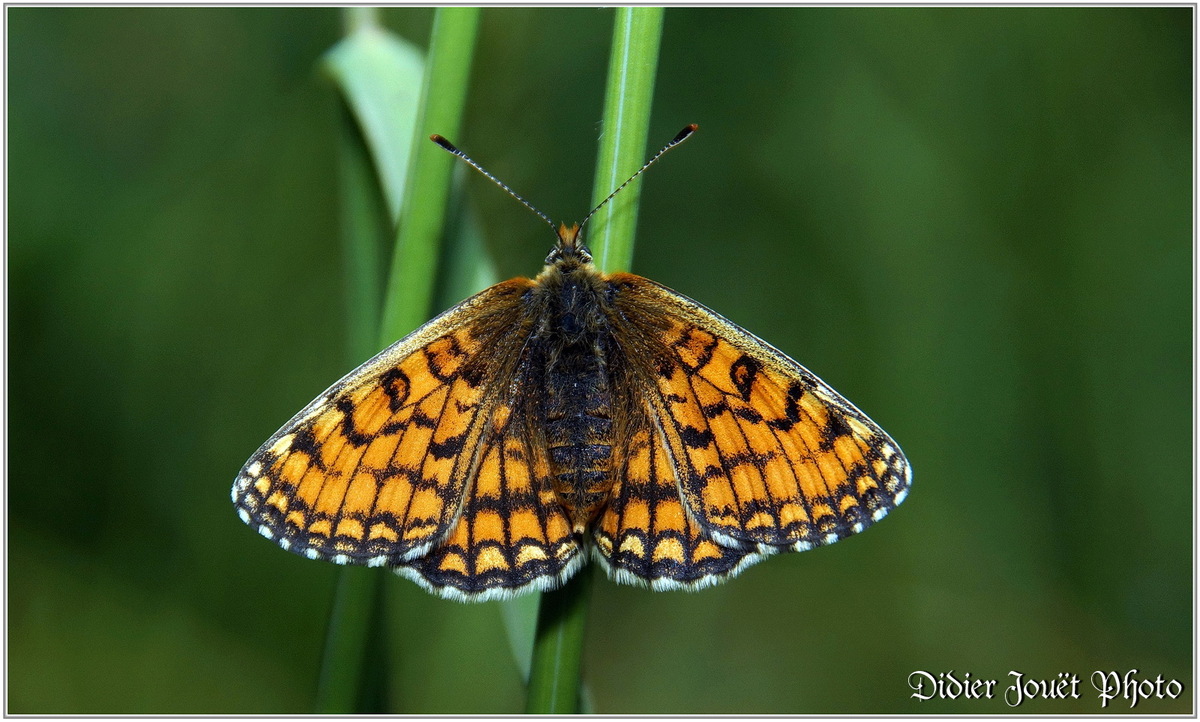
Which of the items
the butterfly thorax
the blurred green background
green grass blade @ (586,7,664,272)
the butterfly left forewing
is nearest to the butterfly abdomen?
the butterfly thorax

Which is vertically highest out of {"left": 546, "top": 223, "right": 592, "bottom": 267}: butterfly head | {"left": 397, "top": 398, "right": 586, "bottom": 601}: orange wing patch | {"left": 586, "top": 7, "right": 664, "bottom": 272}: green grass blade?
{"left": 586, "top": 7, "right": 664, "bottom": 272}: green grass blade

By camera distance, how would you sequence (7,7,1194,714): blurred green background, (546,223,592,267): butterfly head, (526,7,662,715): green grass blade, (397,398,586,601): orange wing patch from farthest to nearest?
1. (7,7,1194,714): blurred green background
2. (546,223,592,267): butterfly head
3. (397,398,586,601): orange wing patch
4. (526,7,662,715): green grass blade

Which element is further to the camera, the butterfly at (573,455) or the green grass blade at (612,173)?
the butterfly at (573,455)

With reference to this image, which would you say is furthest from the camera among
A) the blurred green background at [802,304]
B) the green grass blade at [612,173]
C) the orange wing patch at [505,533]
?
the blurred green background at [802,304]

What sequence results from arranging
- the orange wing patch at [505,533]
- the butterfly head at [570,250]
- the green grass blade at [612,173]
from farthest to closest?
the butterfly head at [570,250] < the orange wing patch at [505,533] < the green grass blade at [612,173]

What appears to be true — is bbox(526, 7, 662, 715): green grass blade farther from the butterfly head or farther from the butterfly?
the butterfly head

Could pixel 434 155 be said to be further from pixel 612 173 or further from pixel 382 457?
pixel 382 457

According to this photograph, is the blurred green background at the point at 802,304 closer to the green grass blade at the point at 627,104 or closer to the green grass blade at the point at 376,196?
the green grass blade at the point at 376,196

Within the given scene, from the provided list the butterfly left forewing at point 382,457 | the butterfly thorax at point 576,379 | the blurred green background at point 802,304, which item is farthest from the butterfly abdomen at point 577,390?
the blurred green background at point 802,304
